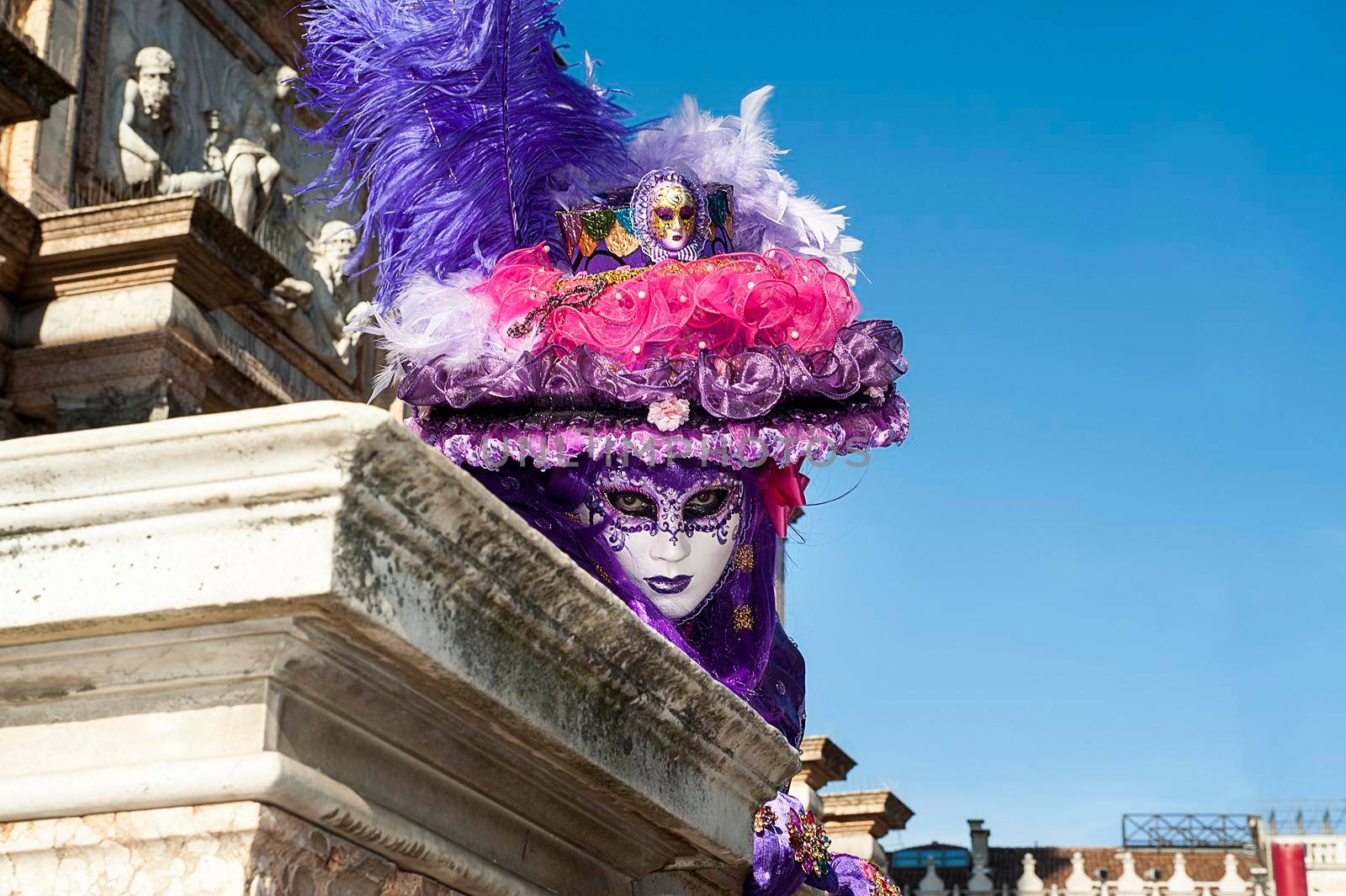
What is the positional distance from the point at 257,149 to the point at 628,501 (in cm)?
618

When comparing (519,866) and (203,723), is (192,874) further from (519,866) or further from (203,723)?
(519,866)

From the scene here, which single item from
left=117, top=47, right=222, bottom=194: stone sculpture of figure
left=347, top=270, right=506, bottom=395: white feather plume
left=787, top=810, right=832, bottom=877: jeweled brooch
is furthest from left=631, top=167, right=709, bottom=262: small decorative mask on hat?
left=117, top=47, right=222, bottom=194: stone sculpture of figure

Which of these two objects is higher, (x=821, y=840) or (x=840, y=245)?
(x=840, y=245)

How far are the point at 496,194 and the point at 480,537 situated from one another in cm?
225

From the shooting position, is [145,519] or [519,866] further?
[519,866]

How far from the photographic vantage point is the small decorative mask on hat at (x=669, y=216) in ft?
11.5

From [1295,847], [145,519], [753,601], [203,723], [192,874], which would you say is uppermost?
[1295,847]

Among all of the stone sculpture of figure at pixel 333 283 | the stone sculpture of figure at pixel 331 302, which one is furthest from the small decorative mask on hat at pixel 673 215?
the stone sculpture of figure at pixel 333 283

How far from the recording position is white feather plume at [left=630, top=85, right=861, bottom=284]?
370cm

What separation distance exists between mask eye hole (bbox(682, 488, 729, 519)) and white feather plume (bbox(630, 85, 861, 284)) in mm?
603

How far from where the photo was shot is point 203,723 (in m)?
1.28

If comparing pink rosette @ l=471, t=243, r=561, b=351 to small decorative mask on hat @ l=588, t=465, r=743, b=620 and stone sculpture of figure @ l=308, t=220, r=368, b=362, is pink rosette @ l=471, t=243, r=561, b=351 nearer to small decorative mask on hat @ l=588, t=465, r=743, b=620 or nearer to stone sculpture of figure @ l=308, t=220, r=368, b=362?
small decorative mask on hat @ l=588, t=465, r=743, b=620

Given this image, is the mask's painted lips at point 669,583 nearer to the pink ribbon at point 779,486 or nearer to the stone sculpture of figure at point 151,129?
the pink ribbon at point 779,486

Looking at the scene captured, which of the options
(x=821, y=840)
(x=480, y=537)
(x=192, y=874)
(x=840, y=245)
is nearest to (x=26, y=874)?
(x=192, y=874)
